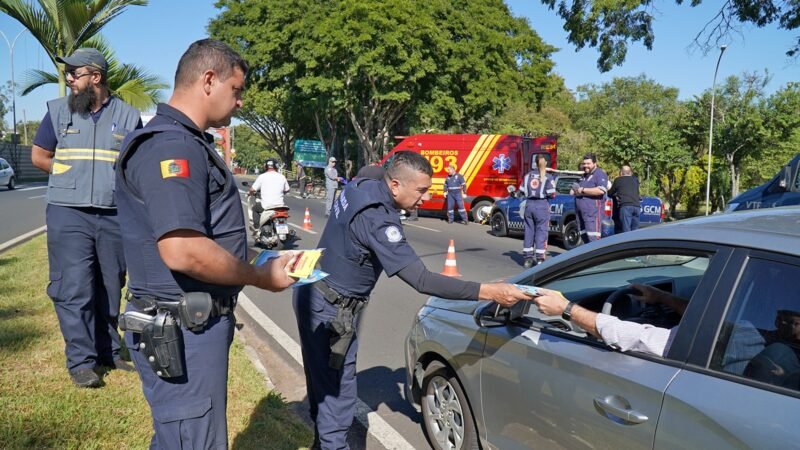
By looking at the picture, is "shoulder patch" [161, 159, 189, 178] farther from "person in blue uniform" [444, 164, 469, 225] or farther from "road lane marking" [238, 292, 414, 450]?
"person in blue uniform" [444, 164, 469, 225]

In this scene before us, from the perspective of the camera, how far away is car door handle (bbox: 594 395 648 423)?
2113 millimetres

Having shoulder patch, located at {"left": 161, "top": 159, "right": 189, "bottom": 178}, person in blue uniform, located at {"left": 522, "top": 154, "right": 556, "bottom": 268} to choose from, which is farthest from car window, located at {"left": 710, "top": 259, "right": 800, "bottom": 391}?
person in blue uniform, located at {"left": 522, "top": 154, "right": 556, "bottom": 268}

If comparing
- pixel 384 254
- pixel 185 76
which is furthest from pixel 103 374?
pixel 185 76

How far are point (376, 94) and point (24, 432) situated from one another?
24.2 meters

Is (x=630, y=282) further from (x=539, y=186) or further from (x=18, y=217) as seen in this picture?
(x=18, y=217)

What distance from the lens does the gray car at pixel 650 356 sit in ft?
6.29

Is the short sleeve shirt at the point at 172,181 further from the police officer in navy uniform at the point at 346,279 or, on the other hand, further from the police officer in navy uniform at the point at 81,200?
the police officer in navy uniform at the point at 81,200

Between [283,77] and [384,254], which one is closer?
[384,254]

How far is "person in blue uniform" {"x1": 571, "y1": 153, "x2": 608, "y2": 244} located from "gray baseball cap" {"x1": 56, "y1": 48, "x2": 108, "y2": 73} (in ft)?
25.4

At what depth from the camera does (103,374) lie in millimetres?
4121

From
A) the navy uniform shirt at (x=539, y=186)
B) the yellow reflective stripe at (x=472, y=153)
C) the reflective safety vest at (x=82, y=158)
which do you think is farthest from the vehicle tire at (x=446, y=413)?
the yellow reflective stripe at (x=472, y=153)

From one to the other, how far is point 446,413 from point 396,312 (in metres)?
3.56

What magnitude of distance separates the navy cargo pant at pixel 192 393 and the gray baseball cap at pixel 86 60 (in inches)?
94.5

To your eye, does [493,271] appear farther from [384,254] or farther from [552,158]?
[552,158]
